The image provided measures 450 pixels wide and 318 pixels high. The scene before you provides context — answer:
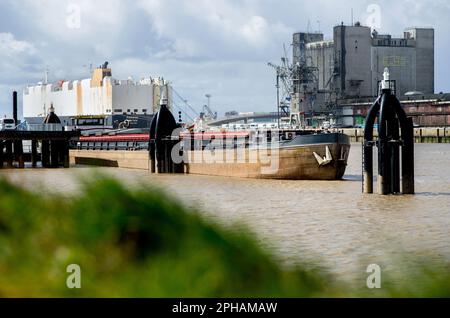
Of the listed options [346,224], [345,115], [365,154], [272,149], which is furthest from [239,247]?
[345,115]

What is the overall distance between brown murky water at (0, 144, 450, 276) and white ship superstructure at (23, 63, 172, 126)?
72223 millimetres

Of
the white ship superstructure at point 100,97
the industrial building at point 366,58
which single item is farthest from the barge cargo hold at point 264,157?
the industrial building at point 366,58

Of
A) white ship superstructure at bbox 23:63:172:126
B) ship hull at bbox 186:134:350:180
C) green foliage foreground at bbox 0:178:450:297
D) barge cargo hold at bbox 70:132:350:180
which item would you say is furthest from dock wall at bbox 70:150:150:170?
green foliage foreground at bbox 0:178:450:297

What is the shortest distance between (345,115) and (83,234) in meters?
142

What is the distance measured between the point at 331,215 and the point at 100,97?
3669 inches

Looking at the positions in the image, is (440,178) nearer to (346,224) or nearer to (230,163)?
(230,163)

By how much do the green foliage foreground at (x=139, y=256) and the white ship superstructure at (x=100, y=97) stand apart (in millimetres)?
99352

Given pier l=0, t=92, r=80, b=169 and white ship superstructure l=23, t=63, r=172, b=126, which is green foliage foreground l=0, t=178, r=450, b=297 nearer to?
pier l=0, t=92, r=80, b=169

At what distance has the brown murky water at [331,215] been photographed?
15.0 m

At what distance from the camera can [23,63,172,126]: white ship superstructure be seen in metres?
111

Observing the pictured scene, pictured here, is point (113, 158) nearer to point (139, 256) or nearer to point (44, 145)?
point (44, 145)

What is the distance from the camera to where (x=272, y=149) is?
38.9 m

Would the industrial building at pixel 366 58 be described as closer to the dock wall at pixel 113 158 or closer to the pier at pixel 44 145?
the dock wall at pixel 113 158

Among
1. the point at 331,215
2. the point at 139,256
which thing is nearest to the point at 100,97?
the point at 331,215
